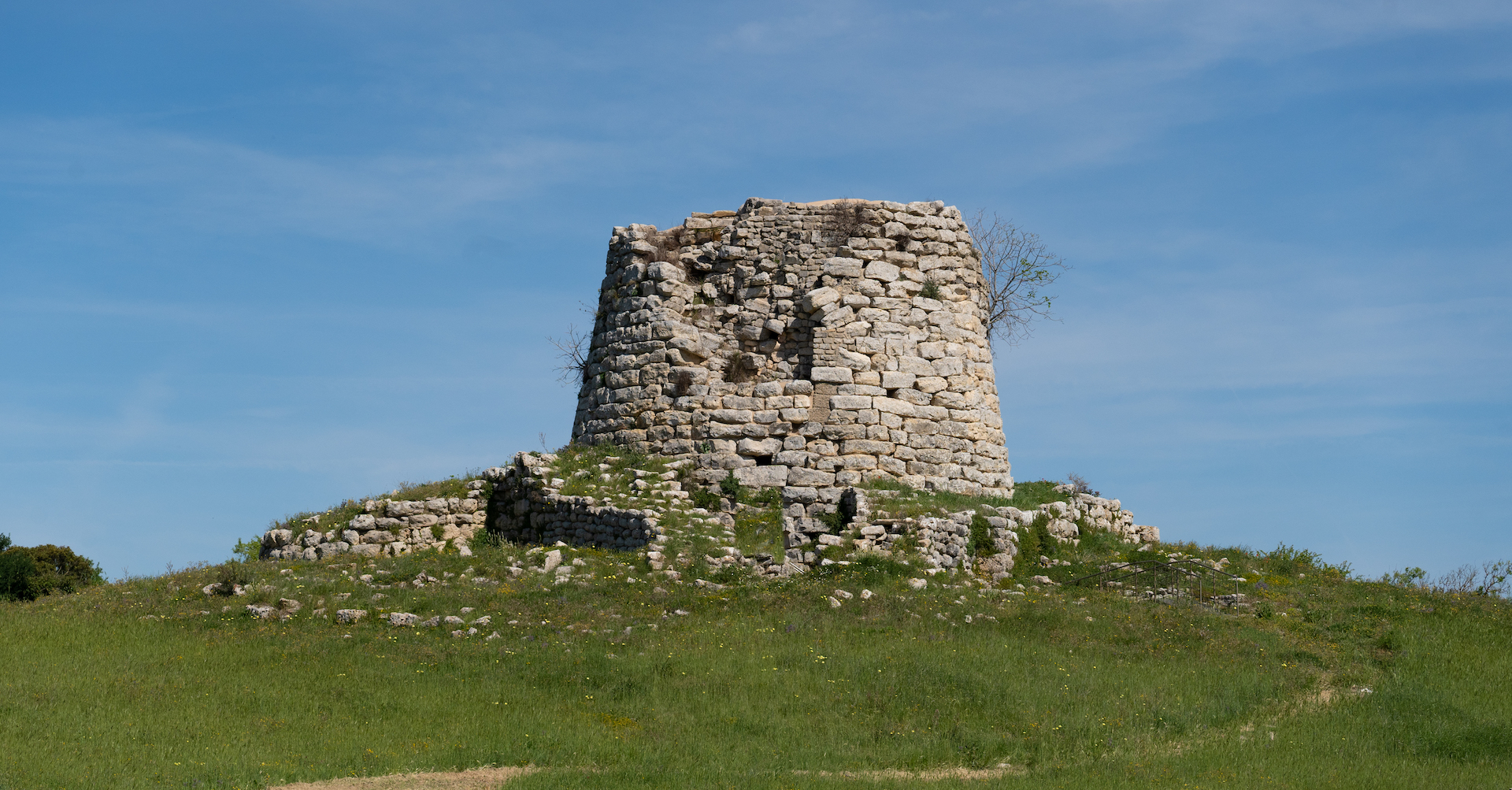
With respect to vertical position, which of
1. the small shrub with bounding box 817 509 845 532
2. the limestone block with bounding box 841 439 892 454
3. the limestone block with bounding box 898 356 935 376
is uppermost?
the limestone block with bounding box 898 356 935 376

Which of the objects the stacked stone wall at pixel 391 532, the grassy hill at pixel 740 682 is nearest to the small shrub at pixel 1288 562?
the grassy hill at pixel 740 682

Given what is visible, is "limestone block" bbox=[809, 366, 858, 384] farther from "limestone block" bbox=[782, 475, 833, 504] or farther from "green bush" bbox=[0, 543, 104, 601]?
"green bush" bbox=[0, 543, 104, 601]

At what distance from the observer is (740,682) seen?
13.5 metres

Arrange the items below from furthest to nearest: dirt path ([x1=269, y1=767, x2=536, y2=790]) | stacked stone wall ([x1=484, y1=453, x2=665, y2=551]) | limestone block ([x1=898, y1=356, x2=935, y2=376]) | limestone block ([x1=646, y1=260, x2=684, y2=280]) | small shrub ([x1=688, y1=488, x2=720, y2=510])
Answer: limestone block ([x1=646, y1=260, x2=684, y2=280]) < limestone block ([x1=898, y1=356, x2=935, y2=376]) < small shrub ([x1=688, y1=488, x2=720, y2=510]) < stacked stone wall ([x1=484, y1=453, x2=665, y2=551]) < dirt path ([x1=269, y1=767, x2=536, y2=790])

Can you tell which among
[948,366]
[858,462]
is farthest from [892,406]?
[948,366]

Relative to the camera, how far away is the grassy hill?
11.5 metres

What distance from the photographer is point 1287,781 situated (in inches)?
442

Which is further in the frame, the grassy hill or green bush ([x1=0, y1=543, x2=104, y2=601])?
green bush ([x1=0, y1=543, x2=104, y2=601])

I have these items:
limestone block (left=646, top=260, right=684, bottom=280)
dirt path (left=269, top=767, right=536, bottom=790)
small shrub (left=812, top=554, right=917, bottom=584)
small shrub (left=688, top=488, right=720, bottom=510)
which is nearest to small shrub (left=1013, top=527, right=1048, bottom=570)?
small shrub (left=812, top=554, right=917, bottom=584)

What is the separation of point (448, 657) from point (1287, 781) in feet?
28.7

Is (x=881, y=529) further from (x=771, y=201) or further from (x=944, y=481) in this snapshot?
(x=771, y=201)

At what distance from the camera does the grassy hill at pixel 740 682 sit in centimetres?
1152

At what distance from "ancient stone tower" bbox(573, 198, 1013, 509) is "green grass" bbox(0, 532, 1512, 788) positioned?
135 inches

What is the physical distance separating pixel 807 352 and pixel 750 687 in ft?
28.3
